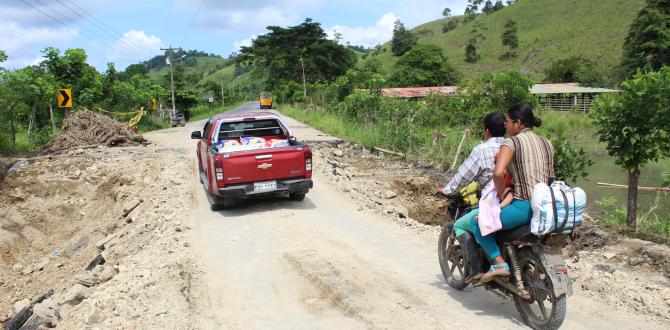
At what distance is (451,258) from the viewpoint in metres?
5.53

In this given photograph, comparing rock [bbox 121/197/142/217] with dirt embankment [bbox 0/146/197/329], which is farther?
rock [bbox 121/197/142/217]

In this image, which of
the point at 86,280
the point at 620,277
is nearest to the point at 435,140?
the point at 620,277

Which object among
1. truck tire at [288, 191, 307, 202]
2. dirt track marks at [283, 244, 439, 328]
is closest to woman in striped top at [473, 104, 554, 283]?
dirt track marks at [283, 244, 439, 328]

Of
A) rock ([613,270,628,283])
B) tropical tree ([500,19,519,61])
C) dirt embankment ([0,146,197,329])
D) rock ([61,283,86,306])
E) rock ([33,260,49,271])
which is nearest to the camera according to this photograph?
dirt embankment ([0,146,197,329])

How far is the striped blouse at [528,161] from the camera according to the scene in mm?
4336

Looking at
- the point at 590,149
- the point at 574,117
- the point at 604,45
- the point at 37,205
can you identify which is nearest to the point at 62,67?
the point at 37,205

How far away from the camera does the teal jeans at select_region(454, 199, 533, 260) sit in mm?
4312

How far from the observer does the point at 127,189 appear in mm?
13523

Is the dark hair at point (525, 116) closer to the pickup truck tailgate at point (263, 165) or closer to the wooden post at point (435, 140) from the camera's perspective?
the pickup truck tailgate at point (263, 165)

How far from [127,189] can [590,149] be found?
26.9m

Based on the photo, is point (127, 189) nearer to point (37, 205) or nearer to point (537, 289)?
point (37, 205)

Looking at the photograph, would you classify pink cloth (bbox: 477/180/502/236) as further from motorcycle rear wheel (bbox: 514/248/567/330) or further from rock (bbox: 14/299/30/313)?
rock (bbox: 14/299/30/313)

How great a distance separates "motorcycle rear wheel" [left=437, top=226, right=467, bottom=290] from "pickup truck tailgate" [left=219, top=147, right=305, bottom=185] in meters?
4.27

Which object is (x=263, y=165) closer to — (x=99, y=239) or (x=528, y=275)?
(x=99, y=239)
